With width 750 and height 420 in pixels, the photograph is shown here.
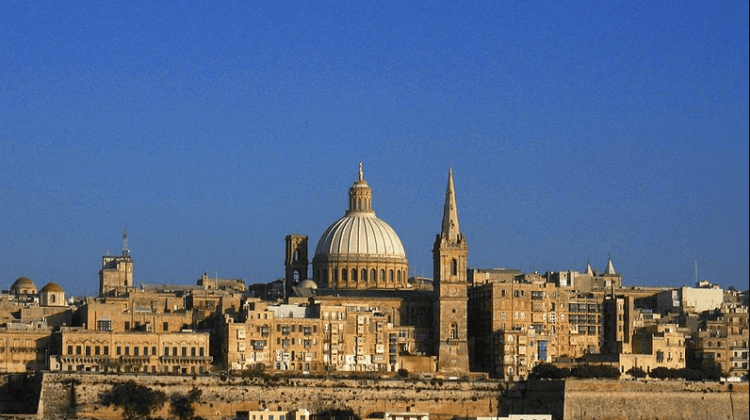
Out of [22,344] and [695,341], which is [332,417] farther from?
[695,341]

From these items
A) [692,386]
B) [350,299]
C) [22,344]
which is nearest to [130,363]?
[22,344]

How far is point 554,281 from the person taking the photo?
96.2 meters

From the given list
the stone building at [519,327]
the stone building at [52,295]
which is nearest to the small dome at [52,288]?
the stone building at [52,295]

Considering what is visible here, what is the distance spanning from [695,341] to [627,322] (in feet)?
12.3

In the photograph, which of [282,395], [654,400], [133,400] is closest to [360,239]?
[282,395]

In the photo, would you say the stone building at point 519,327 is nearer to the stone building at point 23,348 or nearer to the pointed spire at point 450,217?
the pointed spire at point 450,217

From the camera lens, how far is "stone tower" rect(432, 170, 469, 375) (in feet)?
283

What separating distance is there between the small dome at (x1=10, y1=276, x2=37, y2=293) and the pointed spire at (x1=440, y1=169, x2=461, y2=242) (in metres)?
25.5


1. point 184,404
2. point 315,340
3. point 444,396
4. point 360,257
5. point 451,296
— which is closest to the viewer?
point 184,404

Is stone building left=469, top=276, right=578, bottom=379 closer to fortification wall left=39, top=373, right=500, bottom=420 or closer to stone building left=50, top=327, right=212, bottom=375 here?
fortification wall left=39, top=373, right=500, bottom=420

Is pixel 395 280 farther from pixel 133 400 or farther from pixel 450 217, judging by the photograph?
pixel 133 400

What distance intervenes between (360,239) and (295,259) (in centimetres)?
401

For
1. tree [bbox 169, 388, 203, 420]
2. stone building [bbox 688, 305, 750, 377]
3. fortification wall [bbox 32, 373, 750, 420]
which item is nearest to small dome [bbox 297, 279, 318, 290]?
fortification wall [bbox 32, 373, 750, 420]

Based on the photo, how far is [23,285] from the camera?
104125mm
